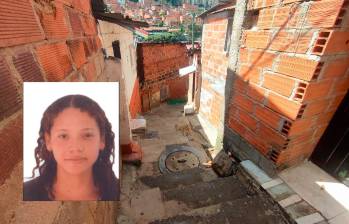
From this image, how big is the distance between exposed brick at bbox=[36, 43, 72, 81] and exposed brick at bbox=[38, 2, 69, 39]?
7 cm

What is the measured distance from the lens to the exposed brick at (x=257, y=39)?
2.23 meters

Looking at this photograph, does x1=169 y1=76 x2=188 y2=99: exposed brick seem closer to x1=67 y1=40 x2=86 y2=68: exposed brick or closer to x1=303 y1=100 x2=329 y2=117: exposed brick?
x1=303 y1=100 x2=329 y2=117: exposed brick

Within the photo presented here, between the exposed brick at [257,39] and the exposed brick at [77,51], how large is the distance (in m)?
2.01

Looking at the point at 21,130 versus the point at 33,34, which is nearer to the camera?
the point at 21,130

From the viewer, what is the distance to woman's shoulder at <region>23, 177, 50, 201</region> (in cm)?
72

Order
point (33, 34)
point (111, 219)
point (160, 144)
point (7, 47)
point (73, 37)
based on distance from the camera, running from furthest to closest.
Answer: point (160, 144), point (111, 219), point (73, 37), point (33, 34), point (7, 47)

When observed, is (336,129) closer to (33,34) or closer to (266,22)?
(266,22)

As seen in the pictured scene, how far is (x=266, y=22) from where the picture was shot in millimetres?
2215

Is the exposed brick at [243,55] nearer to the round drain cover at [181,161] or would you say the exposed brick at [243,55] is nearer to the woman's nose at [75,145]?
the woman's nose at [75,145]

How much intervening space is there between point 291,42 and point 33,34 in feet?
7.12

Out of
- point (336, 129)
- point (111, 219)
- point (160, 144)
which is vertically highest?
point (336, 129)

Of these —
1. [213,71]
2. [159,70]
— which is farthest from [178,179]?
[159,70]

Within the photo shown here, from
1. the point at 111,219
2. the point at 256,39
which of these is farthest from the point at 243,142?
the point at 111,219

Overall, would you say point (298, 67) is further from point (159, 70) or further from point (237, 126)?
point (159, 70)
